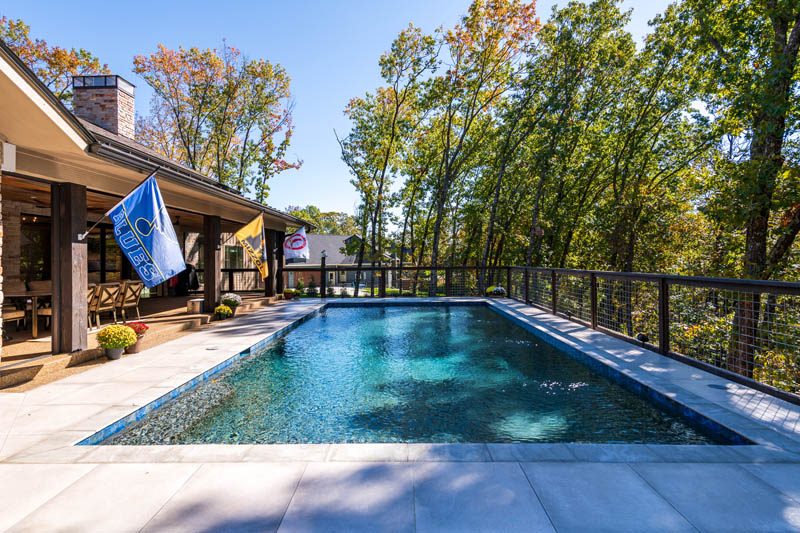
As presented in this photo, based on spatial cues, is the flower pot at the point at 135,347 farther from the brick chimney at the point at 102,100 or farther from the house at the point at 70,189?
the brick chimney at the point at 102,100

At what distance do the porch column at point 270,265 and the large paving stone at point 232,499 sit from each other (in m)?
10.9

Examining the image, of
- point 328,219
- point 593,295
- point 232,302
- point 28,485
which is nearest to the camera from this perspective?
point 28,485

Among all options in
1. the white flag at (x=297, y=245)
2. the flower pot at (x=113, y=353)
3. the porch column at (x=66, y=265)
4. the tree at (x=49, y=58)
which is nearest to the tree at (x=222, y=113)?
the tree at (x=49, y=58)

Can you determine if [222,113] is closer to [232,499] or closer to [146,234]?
[146,234]

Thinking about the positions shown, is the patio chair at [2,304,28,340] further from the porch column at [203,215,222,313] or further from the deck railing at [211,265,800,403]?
the deck railing at [211,265,800,403]

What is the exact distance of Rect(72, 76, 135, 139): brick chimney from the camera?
30.6 ft

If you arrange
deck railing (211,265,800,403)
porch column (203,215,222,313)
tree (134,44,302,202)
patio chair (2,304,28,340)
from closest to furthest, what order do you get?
deck railing (211,265,800,403), patio chair (2,304,28,340), porch column (203,215,222,313), tree (134,44,302,202)

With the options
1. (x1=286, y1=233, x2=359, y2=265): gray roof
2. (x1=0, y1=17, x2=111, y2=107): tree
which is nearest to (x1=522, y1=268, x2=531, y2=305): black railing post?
(x1=0, y1=17, x2=111, y2=107): tree

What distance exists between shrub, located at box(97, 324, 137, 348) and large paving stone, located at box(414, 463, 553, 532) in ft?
16.6

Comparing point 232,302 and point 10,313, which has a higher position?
point 10,313

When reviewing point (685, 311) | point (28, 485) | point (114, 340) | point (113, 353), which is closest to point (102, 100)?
point (114, 340)

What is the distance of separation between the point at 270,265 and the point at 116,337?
7.74 metres

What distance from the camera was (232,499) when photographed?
2291mm

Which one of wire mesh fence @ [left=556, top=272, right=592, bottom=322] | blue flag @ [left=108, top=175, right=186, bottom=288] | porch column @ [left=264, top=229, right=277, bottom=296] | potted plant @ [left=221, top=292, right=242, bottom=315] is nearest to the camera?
blue flag @ [left=108, top=175, right=186, bottom=288]
